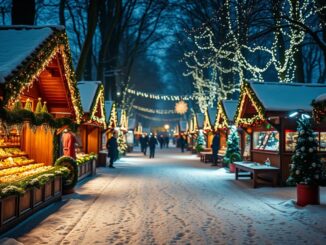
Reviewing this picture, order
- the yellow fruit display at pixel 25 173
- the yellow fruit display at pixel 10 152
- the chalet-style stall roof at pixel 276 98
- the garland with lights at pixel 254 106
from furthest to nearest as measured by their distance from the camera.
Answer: the garland with lights at pixel 254 106 → the chalet-style stall roof at pixel 276 98 → the yellow fruit display at pixel 10 152 → the yellow fruit display at pixel 25 173

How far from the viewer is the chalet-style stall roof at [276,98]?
17438 millimetres

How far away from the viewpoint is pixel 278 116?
17438 mm

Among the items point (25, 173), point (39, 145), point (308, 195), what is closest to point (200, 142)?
point (39, 145)

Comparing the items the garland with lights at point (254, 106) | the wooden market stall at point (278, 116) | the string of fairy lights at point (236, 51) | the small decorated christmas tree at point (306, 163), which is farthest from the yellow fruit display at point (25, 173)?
the wooden market stall at point (278, 116)

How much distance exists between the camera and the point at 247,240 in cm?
831

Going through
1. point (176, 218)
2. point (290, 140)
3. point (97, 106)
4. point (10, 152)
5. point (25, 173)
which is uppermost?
point (97, 106)

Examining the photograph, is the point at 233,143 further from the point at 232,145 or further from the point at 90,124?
the point at 90,124

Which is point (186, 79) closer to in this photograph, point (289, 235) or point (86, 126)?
point (86, 126)

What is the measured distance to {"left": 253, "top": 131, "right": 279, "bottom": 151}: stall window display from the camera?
18172 millimetres

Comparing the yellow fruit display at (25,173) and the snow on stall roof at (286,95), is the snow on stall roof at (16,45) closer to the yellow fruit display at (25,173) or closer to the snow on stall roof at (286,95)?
the yellow fruit display at (25,173)

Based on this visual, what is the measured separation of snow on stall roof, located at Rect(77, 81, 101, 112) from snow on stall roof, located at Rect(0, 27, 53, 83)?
8.92m

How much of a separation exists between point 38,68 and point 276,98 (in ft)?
34.2

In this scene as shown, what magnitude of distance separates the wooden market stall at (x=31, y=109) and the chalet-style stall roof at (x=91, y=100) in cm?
504

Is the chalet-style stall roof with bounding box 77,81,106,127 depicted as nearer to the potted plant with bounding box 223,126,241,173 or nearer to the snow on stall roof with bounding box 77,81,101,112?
the snow on stall roof with bounding box 77,81,101,112
